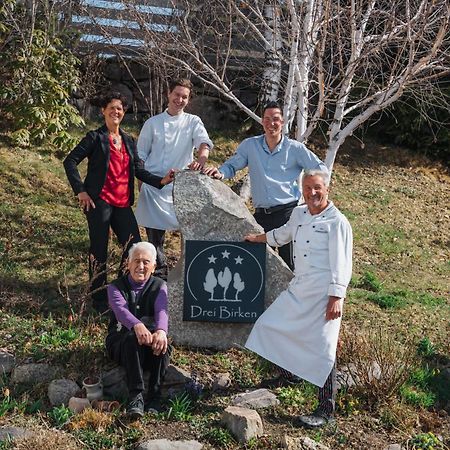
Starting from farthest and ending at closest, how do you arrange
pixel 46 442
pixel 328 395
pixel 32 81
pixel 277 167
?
pixel 32 81 → pixel 277 167 → pixel 328 395 → pixel 46 442

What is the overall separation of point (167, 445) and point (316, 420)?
Result: 1047mm

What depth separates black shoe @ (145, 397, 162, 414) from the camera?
15.9 ft

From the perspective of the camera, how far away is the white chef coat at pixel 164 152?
21.1ft

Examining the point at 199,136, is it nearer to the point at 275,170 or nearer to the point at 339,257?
the point at 275,170

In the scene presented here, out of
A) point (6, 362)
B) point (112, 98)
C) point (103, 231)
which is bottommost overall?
point (6, 362)

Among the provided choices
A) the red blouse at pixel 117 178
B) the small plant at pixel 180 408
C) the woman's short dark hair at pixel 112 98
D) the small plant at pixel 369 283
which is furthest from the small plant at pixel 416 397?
the woman's short dark hair at pixel 112 98

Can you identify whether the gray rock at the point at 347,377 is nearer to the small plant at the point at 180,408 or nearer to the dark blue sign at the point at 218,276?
the dark blue sign at the point at 218,276

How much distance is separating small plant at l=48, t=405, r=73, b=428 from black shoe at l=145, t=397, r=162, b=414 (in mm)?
510

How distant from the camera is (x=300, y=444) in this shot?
4.62 m

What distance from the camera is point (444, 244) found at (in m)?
10.4

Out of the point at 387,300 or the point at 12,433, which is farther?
the point at 387,300

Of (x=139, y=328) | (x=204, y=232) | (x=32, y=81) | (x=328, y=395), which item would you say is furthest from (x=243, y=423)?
(x=32, y=81)

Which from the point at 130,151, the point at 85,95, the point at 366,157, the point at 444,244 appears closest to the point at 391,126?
the point at 366,157

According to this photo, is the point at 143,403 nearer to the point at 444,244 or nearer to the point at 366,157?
the point at 444,244
